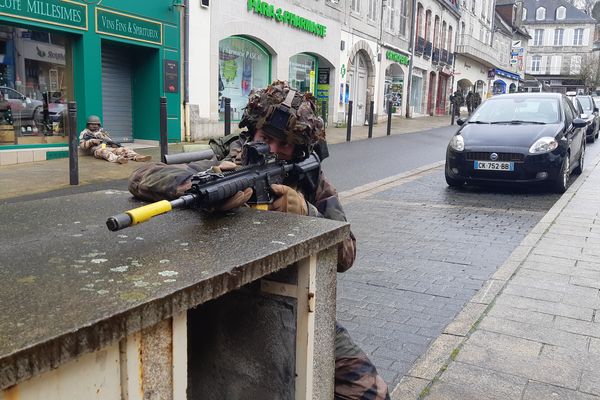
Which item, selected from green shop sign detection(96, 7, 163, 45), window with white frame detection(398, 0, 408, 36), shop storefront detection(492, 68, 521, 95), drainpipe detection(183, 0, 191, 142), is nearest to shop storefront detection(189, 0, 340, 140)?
drainpipe detection(183, 0, 191, 142)

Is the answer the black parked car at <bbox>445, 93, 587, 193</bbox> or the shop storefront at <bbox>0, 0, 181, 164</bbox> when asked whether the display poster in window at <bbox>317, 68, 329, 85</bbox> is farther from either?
the black parked car at <bbox>445, 93, 587, 193</bbox>

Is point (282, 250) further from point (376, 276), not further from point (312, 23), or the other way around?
point (312, 23)

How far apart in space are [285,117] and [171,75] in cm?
1251

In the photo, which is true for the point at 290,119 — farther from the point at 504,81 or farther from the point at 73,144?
the point at 504,81

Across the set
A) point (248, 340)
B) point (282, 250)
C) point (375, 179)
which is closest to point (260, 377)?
point (248, 340)

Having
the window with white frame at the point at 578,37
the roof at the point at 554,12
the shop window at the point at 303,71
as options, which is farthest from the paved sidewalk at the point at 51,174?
the window with white frame at the point at 578,37

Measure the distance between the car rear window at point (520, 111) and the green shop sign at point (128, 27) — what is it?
25.2ft

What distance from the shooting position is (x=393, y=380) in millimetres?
2982

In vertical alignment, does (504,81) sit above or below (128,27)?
above

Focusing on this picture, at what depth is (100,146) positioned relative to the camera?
36.8 feet

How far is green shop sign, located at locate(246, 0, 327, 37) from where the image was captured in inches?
659

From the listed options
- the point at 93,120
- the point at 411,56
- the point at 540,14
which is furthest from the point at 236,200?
the point at 540,14

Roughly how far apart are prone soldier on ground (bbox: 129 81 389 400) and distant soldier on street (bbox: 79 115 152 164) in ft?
29.4

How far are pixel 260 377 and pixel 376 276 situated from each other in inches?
111
